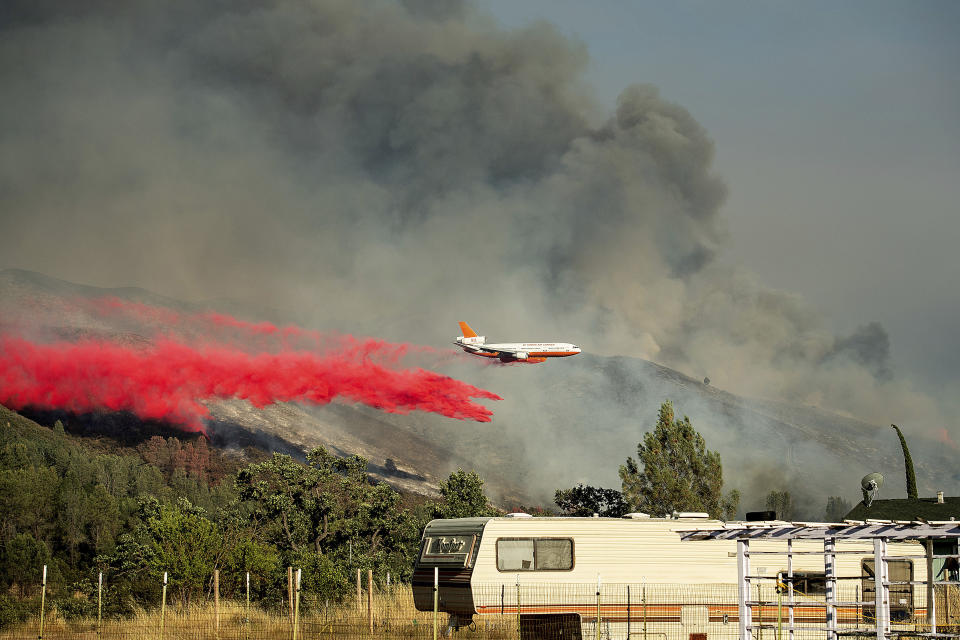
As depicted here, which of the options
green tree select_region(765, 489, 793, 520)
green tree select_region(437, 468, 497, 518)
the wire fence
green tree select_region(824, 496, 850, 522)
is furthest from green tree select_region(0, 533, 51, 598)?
green tree select_region(824, 496, 850, 522)

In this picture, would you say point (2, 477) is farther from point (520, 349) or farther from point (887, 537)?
point (887, 537)

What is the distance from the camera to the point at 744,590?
829 inches

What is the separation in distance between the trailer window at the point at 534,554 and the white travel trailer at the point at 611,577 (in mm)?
29

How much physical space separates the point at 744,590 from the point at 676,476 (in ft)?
181

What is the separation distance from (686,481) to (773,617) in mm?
45909

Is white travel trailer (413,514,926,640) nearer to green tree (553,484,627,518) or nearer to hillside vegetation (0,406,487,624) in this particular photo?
hillside vegetation (0,406,487,624)

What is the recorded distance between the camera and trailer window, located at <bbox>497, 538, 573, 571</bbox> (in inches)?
1116

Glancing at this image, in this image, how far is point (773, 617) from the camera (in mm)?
29250

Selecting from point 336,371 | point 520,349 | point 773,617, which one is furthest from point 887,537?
point 336,371

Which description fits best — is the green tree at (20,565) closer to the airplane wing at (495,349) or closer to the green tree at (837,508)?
the airplane wing at (495,349)

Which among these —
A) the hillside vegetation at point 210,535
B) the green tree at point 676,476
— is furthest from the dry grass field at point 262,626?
the green tree at point 676,476

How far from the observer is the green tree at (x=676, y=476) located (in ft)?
242

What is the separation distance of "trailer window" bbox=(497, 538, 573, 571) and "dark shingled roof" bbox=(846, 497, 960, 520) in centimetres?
2727

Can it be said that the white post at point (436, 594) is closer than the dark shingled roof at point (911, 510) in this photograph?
Yes
